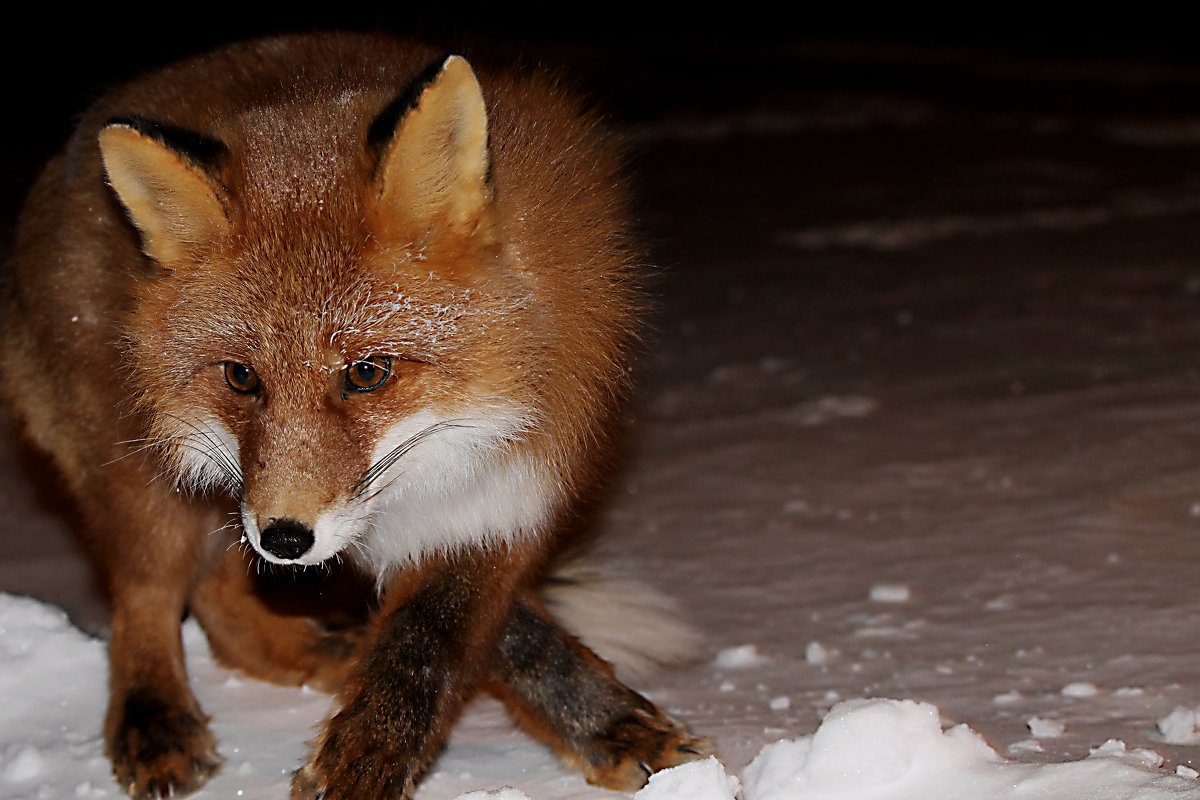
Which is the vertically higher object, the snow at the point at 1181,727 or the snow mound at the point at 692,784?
the snow at the point at 1181,727

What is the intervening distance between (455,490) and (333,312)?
19.2 inches

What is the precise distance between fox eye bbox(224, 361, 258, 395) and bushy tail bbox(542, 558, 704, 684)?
112cm

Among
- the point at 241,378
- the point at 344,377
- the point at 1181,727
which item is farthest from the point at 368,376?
the point at 1181,727

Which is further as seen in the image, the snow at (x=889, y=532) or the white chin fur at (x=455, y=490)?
the snow at (x=889, y=532)

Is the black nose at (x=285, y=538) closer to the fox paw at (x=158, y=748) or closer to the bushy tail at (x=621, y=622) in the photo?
the fox paw at (x=158, y=748)

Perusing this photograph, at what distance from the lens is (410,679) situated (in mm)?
2781

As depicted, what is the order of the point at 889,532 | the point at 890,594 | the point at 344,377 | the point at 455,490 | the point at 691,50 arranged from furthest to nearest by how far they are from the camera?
the point at 691,50 → the point at 889,532 → the point at 890,594 → the point at 455,490 → the point at 344,377

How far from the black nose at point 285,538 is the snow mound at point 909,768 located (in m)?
0.93

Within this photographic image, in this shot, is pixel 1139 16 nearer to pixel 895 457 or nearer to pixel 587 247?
pixel 895 457

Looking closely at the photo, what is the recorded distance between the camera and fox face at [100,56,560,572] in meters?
2.43

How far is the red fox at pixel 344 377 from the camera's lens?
2.47 m

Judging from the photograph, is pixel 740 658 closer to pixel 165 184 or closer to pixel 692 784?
pixel 692 784

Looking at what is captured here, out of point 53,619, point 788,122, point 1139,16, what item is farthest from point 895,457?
point 1139,16

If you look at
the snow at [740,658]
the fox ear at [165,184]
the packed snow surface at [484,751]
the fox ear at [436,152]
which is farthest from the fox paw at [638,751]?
the fox ear at [165,184]
